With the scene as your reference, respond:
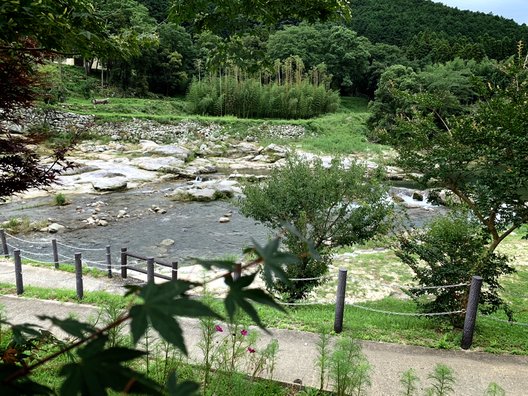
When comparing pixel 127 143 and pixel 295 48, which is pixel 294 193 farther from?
pixel 295 48

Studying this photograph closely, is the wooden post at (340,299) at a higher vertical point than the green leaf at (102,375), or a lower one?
lower

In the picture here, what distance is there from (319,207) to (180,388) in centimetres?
687

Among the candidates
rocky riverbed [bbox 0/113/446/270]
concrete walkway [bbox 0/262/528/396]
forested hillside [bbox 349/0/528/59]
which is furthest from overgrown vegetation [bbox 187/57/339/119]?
concrete walkway [bbox 0/262/528/396]

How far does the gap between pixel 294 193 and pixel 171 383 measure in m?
6.80

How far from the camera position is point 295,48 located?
163 ft

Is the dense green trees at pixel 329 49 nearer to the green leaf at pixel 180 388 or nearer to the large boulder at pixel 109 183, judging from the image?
the large boulder at pixel 109 183

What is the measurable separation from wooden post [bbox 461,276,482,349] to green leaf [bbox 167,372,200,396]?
4.84m

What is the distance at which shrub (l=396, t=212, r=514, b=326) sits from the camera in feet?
17.5

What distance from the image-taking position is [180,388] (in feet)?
2.11

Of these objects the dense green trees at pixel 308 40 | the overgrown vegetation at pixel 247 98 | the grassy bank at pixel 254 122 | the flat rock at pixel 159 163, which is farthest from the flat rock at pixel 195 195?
the overgrown vegetation at pixel 247 98

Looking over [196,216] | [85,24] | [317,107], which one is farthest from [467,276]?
[317,107]

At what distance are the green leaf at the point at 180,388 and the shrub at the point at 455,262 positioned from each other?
538cm

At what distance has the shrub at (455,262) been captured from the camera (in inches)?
210

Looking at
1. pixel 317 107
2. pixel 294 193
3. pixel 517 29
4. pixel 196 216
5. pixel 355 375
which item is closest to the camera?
pixel 355 375
